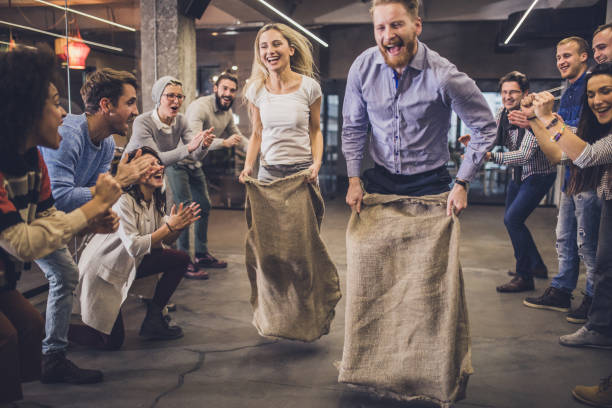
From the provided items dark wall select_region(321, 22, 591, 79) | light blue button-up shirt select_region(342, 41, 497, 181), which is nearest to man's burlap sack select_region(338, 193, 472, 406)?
light blue button-up shirt select_region(342, 41, 497, 181)

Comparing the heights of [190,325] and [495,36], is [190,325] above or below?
below

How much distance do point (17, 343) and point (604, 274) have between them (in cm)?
266

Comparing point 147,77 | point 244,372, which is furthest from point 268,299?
point 147,77

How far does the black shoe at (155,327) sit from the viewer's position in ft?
9.30

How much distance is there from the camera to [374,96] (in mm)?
2111

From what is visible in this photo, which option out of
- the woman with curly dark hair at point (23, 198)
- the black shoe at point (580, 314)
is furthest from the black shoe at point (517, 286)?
the woman with curly dark hair at point (23, 198)

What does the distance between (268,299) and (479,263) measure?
276 cm

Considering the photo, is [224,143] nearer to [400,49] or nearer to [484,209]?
[400,49]

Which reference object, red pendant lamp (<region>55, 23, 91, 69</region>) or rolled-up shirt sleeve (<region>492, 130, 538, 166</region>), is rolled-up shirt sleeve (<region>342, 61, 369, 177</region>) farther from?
red pendant lamp (<region>55, 23, 91, 69</region>)

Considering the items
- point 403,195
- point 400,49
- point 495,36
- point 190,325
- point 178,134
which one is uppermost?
point 495,36

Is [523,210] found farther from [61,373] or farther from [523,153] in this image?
[61,373]

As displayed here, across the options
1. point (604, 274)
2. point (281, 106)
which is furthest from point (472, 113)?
point (604, 274)

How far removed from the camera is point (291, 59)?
293cm

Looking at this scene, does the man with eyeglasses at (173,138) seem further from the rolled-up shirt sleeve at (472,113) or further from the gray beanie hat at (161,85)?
the rolled-up shirt sleeve at (472,113)
